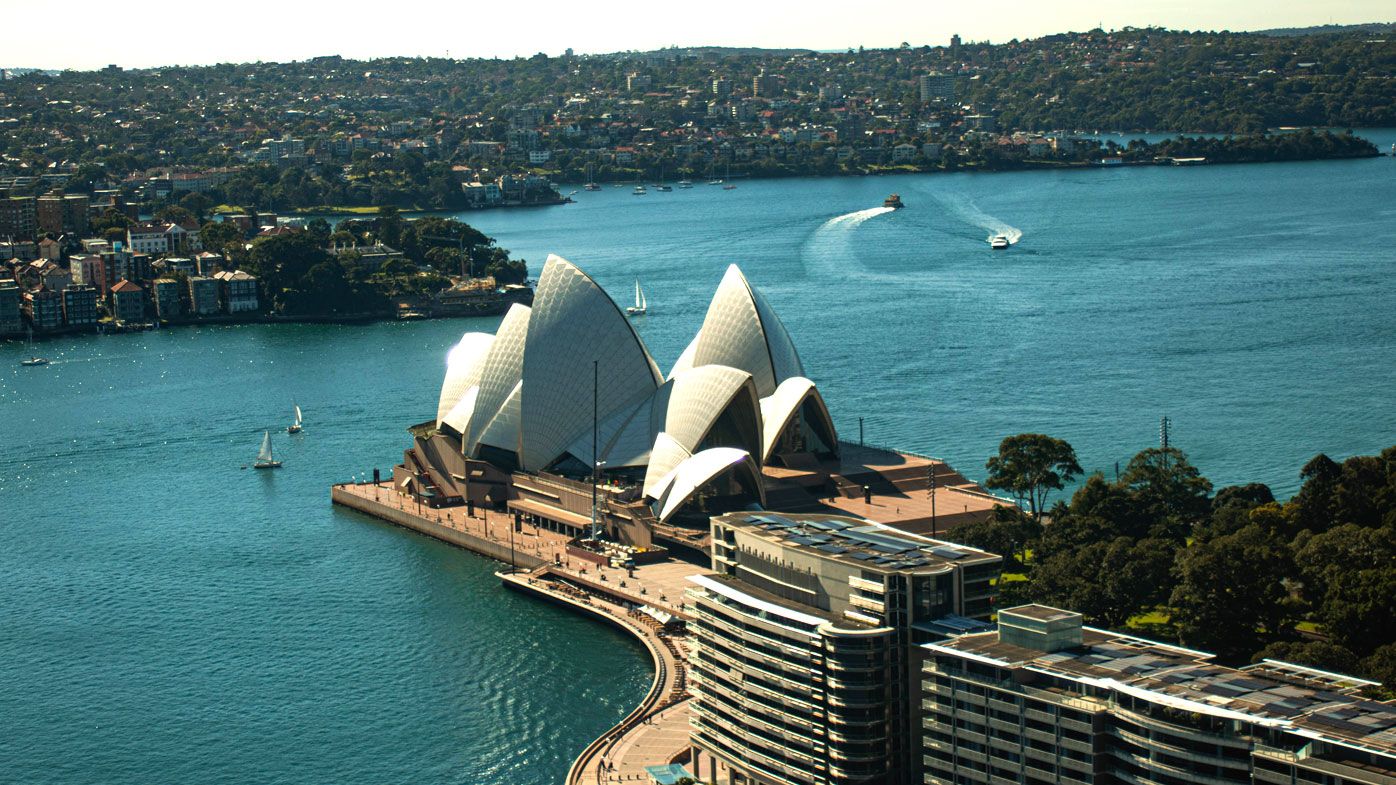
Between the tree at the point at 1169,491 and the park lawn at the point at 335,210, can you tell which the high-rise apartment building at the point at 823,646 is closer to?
the tree at the point at 1169,491

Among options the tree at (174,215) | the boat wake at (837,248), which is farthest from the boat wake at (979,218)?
the tree at (174,215)

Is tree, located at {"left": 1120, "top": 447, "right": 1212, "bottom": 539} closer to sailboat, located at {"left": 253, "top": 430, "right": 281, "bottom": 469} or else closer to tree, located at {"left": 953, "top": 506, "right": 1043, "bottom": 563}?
tree, located at {"left": 953, "top": 506, "right": 1043, "bottom": 563}

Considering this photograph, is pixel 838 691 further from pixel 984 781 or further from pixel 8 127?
pixel 8 127

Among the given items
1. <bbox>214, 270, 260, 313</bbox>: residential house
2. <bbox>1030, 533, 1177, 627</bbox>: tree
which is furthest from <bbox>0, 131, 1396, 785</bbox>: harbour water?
<bbox>1030, 533, 1177, 627</bbox>: tree

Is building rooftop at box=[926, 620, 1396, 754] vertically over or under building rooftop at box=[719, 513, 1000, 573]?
under

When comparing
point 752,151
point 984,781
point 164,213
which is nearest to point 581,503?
point 984,781

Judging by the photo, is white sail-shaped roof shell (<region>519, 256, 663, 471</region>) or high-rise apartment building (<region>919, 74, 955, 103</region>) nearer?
white sail-shaped roof shell (<region>519, 256, 663, 471</region>)
